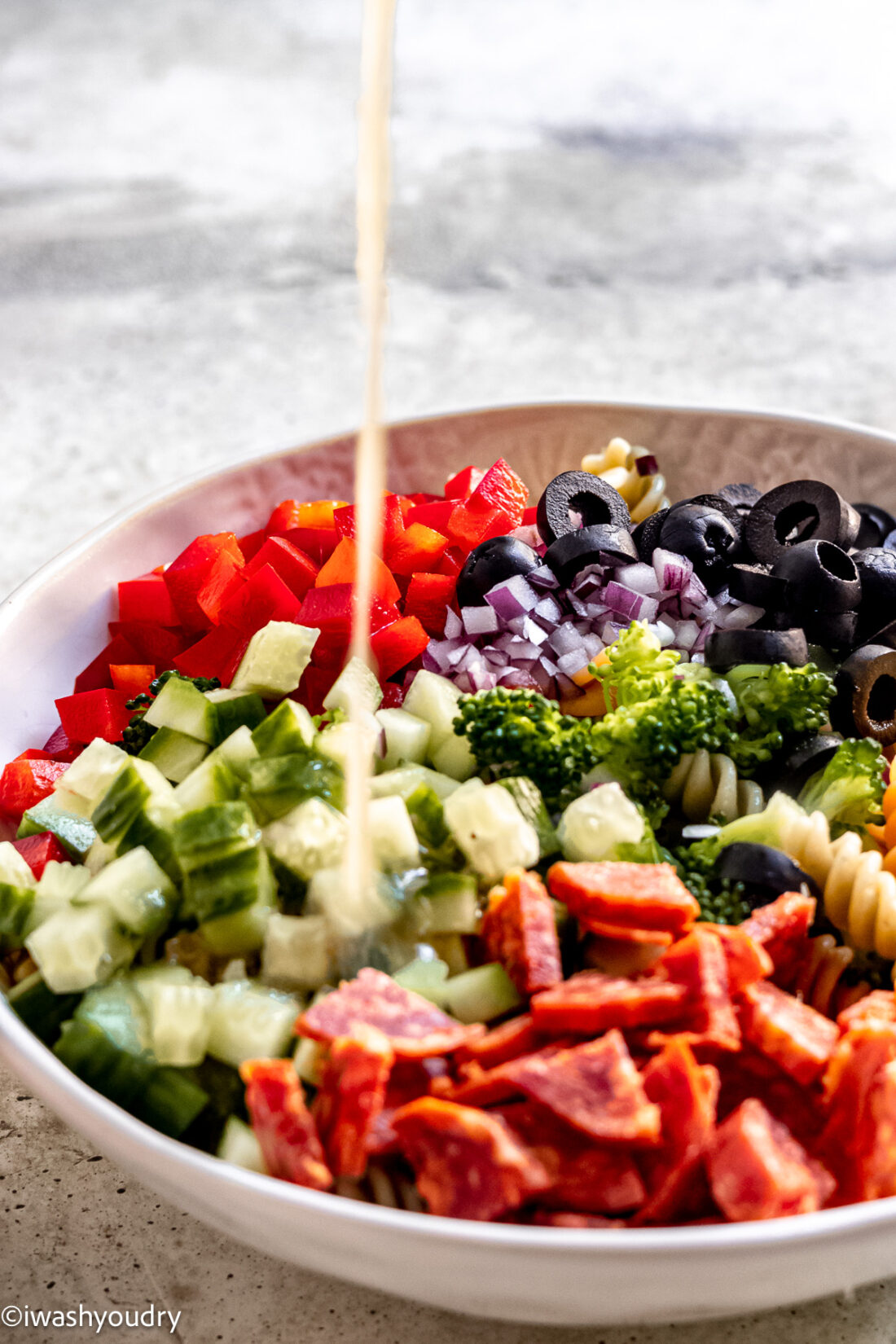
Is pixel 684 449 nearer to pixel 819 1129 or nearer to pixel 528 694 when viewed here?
pixel 528 694

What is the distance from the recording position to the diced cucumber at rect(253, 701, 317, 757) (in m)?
1.82

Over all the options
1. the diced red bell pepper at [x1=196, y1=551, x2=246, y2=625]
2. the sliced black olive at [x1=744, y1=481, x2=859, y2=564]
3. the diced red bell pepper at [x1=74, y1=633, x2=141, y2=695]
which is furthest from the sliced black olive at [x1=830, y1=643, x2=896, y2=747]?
the diced red bell pepper at [x1=74, y1=633, x2=141, y2=695]

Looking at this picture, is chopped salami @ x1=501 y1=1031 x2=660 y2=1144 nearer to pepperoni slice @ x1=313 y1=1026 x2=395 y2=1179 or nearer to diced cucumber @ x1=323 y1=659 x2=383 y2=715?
pepperoni slice @ x1=313 y1=1026 x2=395 y2=1179

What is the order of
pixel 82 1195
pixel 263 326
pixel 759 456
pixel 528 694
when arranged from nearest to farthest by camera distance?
1. pixel 82 1195
2. pixel 528 694
3. pixel 759 456
4. pixel 263 326

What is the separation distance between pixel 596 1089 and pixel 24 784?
1198 mm

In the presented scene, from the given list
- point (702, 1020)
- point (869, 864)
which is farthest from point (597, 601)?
point (702, 1020)

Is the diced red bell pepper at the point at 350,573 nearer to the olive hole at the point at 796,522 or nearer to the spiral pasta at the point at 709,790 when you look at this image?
the spiral pasta at the point at 709,790

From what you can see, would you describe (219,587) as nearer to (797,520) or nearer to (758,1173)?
(797,520)

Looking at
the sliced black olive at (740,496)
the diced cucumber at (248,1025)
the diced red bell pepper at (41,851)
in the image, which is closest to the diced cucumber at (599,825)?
the diced cucumber at (248,1025)

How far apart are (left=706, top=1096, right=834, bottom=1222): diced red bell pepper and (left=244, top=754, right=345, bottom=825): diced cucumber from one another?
2.34 feet

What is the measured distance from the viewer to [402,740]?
1966mm

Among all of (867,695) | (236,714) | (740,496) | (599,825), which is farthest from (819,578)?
(236,714)

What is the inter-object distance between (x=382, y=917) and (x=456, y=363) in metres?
3.18

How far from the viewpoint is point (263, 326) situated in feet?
15.7
